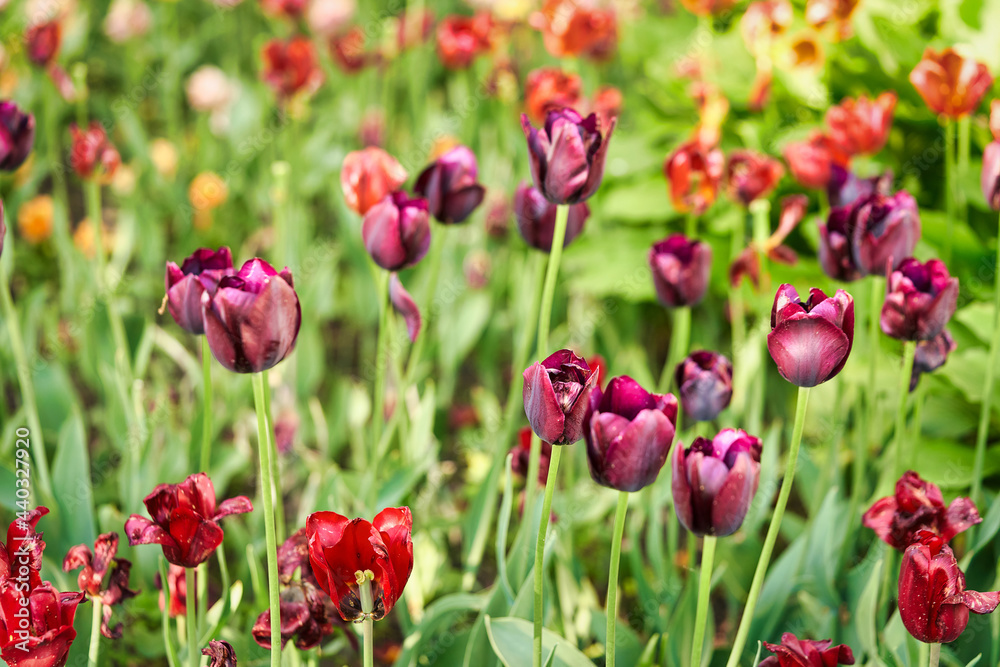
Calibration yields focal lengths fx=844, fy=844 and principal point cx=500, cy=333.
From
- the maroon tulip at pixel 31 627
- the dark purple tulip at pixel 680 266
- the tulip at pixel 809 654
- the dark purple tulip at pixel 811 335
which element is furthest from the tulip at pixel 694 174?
the maroon tulip at pixel 31 627

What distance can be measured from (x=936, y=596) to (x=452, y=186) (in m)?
0.68

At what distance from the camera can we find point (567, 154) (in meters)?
0.83

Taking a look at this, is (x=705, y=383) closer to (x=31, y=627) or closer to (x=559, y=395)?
(x=559, y=395)

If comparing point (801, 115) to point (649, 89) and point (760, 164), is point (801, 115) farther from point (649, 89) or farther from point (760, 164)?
point (760, 164)

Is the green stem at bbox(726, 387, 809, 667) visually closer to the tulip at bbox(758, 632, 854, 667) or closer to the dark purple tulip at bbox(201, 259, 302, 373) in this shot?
the tulip at bbox(758, 632, 854, 667)

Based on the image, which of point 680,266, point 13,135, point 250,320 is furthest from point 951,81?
Result: point 13,135

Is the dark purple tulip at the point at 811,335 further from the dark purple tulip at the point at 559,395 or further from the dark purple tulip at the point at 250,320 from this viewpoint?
the dark purple tulip at the point at 250,320

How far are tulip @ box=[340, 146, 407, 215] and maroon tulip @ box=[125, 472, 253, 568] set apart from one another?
43 centimetres

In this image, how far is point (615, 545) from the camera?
0.73 m

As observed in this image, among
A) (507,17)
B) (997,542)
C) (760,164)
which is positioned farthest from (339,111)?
(997,542)

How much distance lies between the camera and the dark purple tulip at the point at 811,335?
0.67 metres

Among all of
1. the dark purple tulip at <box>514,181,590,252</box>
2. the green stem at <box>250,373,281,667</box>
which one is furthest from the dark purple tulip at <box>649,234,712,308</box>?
the green stem at <box>250,373,281,667</box>

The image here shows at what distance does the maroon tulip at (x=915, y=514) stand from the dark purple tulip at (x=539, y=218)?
0.46 meters

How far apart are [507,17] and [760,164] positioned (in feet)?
4.67
